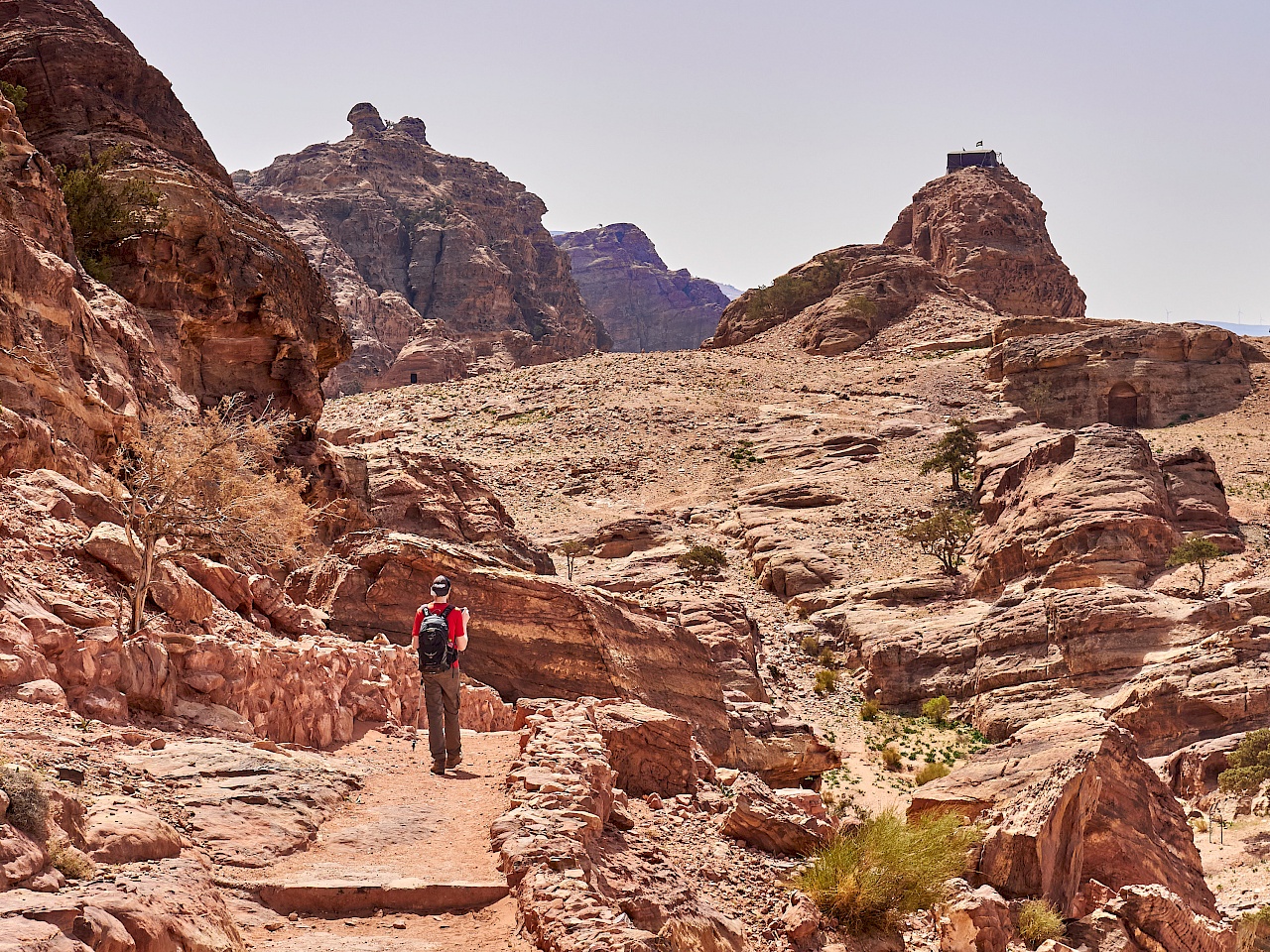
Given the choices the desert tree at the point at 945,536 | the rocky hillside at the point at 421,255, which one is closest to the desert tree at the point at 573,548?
the desert tree at the point at 945,536

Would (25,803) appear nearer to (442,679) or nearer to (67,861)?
(67,861)

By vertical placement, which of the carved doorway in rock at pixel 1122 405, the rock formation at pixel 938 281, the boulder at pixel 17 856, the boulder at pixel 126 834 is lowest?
the boulder at pixel 126 834

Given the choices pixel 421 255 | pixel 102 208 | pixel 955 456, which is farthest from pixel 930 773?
pixel 421 255

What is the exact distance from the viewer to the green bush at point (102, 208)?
1850 centimetres

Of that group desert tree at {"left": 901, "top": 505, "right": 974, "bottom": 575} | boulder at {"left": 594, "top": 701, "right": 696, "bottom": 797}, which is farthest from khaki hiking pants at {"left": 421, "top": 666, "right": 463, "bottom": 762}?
desert tree at {"left": 901, "top": 505, "right": 974, "bottom": 575}

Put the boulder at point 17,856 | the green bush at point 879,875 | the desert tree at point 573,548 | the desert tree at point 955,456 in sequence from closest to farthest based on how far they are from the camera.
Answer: the boulder at point 17,856, the green bush at point 879,875, the desert tree at point 573,548, the desert tree at point 955,456

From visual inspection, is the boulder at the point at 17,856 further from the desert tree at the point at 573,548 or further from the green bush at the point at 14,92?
the desert tree at the point at 573,548

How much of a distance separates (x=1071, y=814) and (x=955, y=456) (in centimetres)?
3183

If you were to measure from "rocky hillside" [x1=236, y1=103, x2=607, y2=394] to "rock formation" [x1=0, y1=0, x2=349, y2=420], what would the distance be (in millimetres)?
61936

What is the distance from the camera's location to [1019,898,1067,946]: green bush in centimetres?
946

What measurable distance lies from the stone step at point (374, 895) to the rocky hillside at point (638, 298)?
15535 cm

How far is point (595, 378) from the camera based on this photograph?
5972 centimetres

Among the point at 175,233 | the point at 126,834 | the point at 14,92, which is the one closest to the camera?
the point at 126,834

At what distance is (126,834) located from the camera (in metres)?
4.86
